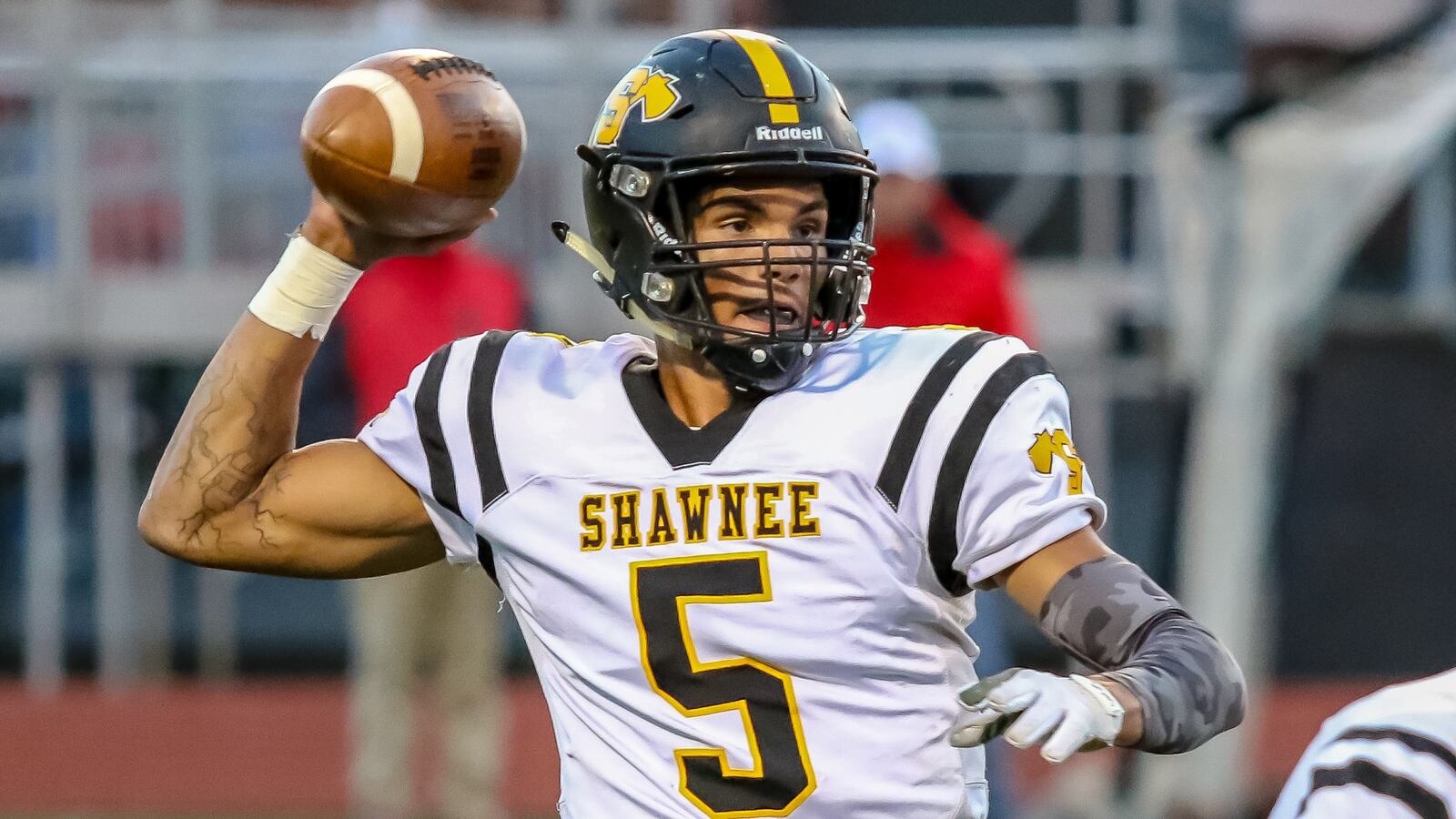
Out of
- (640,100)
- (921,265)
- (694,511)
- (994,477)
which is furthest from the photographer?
(921,265)

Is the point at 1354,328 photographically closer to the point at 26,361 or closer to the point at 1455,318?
the point at 1455,318

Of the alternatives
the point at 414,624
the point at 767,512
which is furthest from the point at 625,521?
the point at 414,624

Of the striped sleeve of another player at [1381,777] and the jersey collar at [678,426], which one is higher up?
the jersey collar at [678,426]

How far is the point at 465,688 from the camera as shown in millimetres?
5566

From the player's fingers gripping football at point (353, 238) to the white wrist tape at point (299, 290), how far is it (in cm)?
1

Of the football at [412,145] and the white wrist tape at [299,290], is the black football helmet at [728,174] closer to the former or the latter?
the football at [412,145]

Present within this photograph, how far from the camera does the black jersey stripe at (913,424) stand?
2.28m

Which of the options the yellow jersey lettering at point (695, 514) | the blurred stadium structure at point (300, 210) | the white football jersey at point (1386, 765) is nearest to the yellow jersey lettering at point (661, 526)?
the yellow jersey lettering at point (695, 514)

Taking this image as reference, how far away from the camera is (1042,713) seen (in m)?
1.83

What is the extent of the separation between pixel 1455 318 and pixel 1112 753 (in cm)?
236

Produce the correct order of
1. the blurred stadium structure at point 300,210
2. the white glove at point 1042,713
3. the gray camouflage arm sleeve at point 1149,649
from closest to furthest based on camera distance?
the white glove at point 1042,713 → the gray camouflage arm sleeve at point 1149,649 → the blurred stadium structure at point 300,210

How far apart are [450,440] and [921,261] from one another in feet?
8.37

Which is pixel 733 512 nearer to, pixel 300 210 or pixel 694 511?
pixel 694 511

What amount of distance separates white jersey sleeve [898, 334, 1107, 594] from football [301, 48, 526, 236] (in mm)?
691
